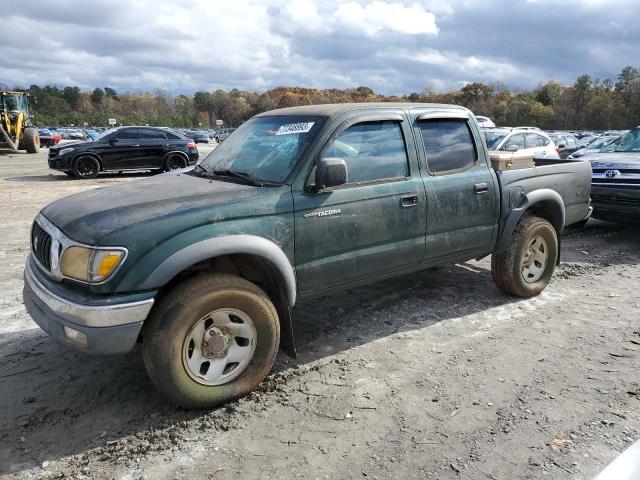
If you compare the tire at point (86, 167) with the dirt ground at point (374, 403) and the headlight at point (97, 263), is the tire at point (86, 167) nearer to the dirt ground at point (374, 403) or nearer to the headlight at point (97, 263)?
the dirt ground at point (374, 403)

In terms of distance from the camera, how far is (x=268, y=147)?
404 centimetres

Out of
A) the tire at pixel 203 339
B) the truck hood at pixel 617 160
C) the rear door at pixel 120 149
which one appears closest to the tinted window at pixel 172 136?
the rear door at pixel 120 149

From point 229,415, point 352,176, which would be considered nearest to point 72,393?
point 229,415

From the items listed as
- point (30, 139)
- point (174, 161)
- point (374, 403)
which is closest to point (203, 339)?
point (374, 403)

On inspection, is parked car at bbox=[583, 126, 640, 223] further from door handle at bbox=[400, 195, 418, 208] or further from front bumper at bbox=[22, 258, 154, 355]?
front bumper at bbox=[22, 258, 154, 355]

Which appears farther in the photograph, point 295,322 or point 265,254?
point 295,322

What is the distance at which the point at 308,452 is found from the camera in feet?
9.62

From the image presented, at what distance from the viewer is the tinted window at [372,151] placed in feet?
12.8

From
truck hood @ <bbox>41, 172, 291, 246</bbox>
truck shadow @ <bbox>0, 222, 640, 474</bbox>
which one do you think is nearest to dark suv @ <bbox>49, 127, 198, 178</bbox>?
truck shadow @ <bbox>0, 222, 640, 474</bbox>

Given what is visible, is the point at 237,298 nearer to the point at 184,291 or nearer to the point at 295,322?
the point at 184,291

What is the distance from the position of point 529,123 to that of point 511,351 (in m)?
80.9

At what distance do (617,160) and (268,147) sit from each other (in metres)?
6.36

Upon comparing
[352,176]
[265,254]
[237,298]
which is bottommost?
[237,298]

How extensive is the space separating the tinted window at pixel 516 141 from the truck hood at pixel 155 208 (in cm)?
975
